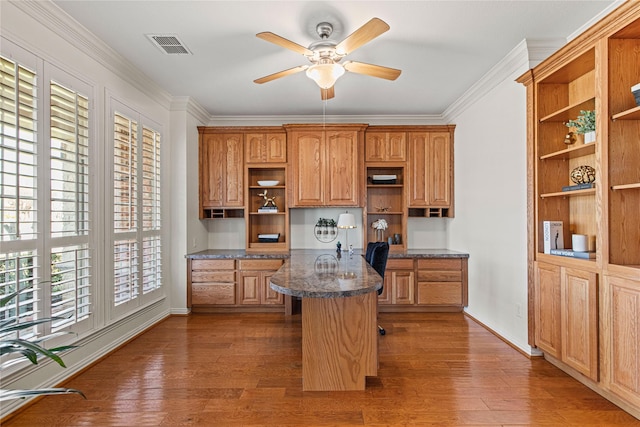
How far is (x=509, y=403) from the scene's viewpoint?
2.44 m

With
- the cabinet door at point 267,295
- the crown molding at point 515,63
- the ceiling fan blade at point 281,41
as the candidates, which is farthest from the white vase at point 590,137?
the cabinet door at point 267,295

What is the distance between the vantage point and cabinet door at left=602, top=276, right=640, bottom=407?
2.15m

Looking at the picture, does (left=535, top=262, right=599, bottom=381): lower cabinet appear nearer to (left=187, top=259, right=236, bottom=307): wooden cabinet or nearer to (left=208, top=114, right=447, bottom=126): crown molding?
(left=208, top=114, right=447, bottom=126): crown molding

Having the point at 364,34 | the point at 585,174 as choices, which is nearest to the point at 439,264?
the point at 585,174

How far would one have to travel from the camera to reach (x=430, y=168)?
16.5 ft

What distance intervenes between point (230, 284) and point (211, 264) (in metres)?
0.36

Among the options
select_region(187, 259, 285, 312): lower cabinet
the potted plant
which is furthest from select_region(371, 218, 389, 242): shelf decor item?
the potted plant

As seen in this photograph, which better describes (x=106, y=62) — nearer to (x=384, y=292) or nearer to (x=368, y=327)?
(x=368, y=327)

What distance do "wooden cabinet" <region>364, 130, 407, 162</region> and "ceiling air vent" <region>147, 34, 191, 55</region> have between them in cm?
264

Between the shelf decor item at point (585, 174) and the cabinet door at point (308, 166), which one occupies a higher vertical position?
the cabinet door at point (308, 166)

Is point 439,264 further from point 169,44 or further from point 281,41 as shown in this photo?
point 169,44

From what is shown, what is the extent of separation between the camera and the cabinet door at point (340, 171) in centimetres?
495

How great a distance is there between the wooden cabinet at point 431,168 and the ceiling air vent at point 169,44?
3119 mm

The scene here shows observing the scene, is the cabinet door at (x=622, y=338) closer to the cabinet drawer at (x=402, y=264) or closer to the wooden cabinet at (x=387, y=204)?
the cabinet drawer at (x=402, y=264)
